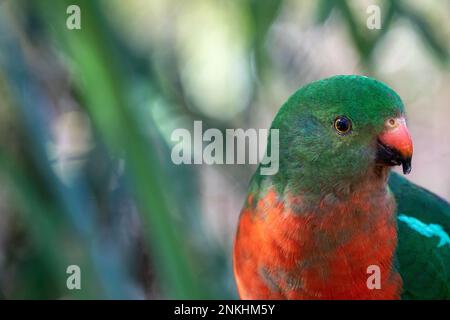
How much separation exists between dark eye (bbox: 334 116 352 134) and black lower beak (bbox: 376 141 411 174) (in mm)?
69

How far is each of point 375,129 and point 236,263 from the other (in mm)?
460

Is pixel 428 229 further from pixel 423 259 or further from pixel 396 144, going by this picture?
pixel 396 144

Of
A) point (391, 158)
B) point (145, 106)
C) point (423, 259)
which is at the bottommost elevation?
point (423, 259)

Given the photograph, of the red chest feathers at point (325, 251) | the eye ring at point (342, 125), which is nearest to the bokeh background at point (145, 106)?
the red chest feathers at point (325, 251)

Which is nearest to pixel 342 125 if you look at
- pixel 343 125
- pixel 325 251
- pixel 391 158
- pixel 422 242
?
pixel 343 125

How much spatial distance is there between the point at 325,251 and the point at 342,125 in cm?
28

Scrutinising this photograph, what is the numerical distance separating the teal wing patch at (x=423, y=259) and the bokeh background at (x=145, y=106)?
1.36 feet

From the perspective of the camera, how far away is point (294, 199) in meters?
1.56

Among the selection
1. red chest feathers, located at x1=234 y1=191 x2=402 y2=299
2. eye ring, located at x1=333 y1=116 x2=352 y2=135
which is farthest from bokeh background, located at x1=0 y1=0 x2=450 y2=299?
eye ring, located at x1=333 y1=116 x2=352 y2=135

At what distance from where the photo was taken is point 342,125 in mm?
1481

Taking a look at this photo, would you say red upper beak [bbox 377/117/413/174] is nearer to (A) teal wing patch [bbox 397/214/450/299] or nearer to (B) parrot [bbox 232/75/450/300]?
(B) parrot [bbox 232/75/450/300]

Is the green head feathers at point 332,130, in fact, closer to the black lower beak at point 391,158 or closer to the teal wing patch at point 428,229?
the black lower beak at point 391,158
